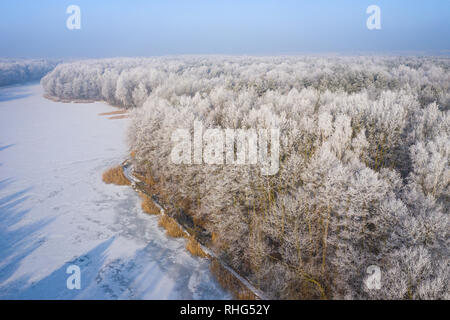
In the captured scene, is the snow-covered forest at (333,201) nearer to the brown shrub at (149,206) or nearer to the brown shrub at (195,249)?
the brown shrub at (195,249)

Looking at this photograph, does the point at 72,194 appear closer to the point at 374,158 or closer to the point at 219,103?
the point at 219,103

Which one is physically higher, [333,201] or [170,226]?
[333,201]

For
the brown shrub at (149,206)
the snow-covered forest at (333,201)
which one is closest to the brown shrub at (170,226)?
the brown shrub at (149,206)

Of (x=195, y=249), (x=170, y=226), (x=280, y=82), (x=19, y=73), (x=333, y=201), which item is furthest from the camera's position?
(x=19, y=73)

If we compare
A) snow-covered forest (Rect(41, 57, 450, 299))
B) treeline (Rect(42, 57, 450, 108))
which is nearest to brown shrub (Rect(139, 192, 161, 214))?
snow-covered forest (Rect(41, 57, 450, 299))

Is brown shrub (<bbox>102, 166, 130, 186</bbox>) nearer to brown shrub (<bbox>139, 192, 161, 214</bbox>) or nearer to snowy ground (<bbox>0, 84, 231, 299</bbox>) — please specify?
snowy ground (<bbox>0, 84, 231, 299</bbox>)

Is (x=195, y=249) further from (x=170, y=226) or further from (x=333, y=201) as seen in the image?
(x=333, y=201)

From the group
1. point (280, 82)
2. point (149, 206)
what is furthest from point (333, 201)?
point (280, 82)
